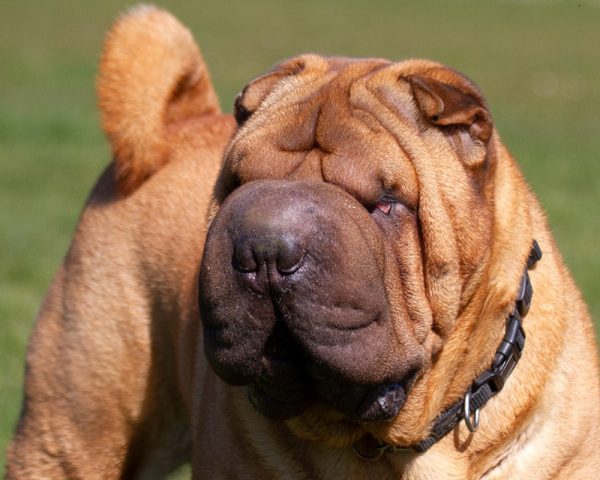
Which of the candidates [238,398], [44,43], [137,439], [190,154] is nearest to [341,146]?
[238,398]

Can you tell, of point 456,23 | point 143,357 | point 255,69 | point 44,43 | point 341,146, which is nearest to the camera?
point 341,146

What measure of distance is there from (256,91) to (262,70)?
16162 mm

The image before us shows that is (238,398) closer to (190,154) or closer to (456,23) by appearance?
(190,154)

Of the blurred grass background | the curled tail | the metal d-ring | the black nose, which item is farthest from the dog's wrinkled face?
the curled tail

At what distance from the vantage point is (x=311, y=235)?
292 cm

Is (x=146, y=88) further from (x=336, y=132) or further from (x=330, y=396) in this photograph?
(x=330, y=396)

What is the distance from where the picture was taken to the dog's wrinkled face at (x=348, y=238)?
2.95 metres

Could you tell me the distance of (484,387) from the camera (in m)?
3.43

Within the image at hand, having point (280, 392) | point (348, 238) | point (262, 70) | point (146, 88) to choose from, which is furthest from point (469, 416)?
point (262, 70)

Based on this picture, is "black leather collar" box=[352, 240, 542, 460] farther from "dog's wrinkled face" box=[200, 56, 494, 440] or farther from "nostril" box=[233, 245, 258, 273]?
"nostril" box=[233, 245, 258, 273]

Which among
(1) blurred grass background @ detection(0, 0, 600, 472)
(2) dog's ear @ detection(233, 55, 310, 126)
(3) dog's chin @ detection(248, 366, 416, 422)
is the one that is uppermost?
(2) dog's ear @ detection(233, 55, 310, 126)

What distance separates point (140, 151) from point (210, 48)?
1833cm

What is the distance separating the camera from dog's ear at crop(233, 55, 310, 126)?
360 cm

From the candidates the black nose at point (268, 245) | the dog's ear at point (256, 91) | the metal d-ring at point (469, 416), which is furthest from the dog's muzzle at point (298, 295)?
the dog's ear at point (256, 91)
